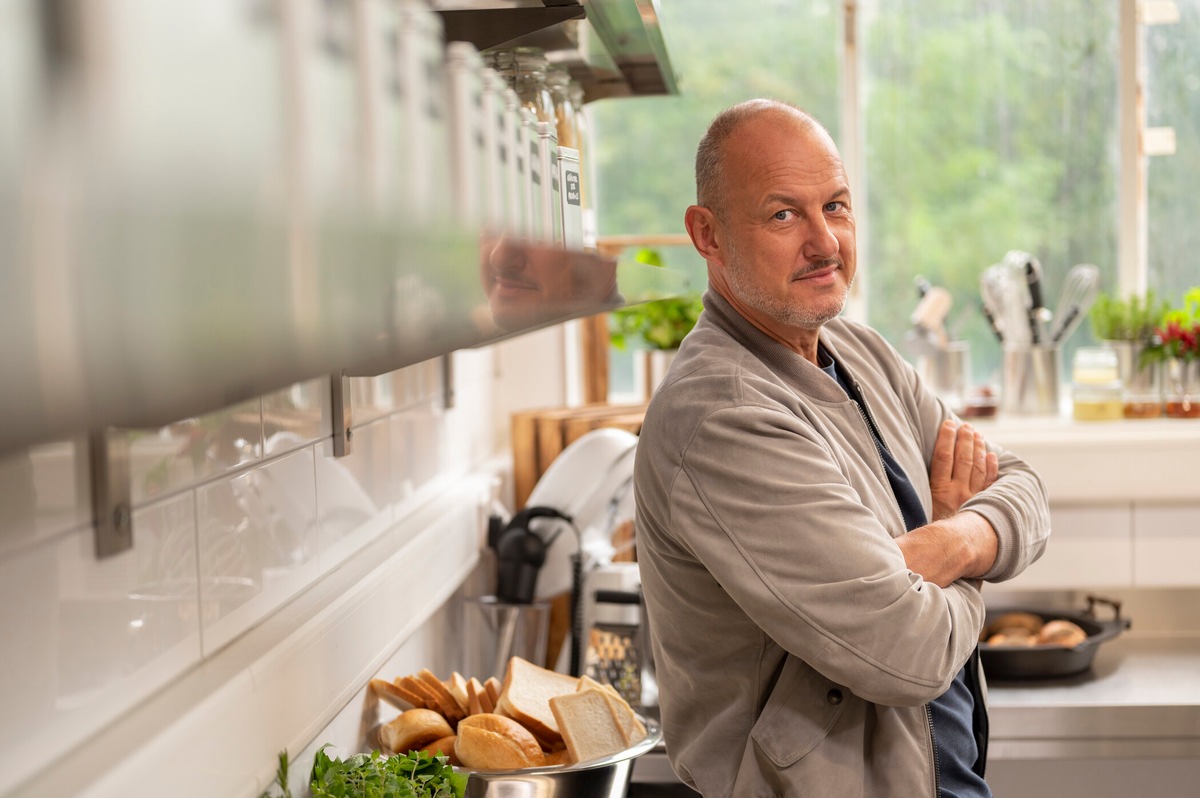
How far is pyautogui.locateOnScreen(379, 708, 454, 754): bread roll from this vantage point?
4.57 feet

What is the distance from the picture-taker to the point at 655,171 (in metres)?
3.31

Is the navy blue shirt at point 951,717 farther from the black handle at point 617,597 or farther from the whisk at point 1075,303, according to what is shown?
the whisk at point 1075,303

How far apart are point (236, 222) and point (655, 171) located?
10.4ft

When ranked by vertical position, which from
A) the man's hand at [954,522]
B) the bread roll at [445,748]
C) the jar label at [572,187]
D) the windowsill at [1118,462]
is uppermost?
the jar label at [572,187]

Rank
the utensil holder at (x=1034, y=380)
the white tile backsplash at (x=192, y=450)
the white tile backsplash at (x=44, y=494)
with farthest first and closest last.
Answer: the utensil holder at (x=1034, y=380) → the white tile backsplash at (x=192, y=450) → the white tile backsplash at (x=44, y=494)

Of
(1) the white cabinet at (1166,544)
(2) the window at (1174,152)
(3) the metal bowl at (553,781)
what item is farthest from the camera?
(2) the window at (1174,152)

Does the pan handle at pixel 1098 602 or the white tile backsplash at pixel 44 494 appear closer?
the white tile backsplash at pixel 44 494

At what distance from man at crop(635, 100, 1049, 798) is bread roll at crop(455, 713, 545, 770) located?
0.19 m

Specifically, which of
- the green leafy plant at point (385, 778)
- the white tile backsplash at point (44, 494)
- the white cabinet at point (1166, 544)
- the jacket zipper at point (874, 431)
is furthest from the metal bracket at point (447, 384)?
the white cabinet at point (1166, 544)

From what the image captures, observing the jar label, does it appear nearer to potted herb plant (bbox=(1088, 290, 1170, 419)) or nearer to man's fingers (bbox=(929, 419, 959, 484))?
man's fingers (bbox=(929, 419, 959, 484))

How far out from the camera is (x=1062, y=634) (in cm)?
242

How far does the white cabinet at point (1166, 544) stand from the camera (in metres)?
2.62

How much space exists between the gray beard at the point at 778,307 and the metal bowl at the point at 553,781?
0.57 m

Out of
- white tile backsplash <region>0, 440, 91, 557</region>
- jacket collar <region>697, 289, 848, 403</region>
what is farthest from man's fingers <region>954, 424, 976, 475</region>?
white tile backsplash <region>0, 440, 91, 557</region>
